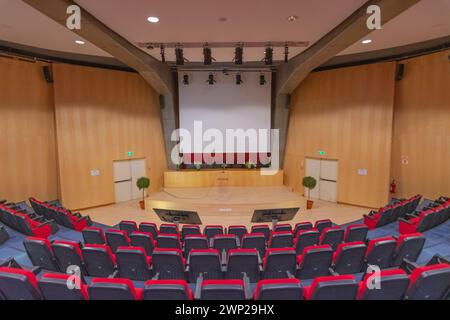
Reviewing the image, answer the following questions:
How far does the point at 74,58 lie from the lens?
11.9 m

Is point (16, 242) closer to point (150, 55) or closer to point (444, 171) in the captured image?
point (150, 55)

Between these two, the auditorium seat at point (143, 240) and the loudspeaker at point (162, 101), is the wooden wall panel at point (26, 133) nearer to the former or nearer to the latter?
the loudspeaker at point (162, 101)

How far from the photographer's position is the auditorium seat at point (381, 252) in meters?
4.75

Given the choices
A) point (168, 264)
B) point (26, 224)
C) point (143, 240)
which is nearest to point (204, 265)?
point (168, 264)

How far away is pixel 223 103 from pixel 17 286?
12.4 m

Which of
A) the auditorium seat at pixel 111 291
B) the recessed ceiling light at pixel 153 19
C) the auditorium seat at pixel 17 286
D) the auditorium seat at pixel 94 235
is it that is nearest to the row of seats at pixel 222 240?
the auditorium seat at pixel 94 235

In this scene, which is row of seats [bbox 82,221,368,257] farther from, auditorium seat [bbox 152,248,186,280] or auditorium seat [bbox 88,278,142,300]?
auditorium seat [bbox 88,278,142,300]

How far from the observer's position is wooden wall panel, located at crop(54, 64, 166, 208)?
11555 millimetres

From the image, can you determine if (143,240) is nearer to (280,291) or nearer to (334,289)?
(280,291)

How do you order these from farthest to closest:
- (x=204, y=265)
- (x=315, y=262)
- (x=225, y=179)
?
(x=225, y=179) < (x=315, y=262) < (x=204, y=265)

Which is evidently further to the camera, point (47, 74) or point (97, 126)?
point (97, 126)

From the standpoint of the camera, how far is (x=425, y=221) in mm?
7070

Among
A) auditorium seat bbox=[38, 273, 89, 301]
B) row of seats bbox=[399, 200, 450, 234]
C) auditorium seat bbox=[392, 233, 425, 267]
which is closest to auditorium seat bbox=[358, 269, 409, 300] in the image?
auditorium seat bbox=[392, 233, 425, 267]
